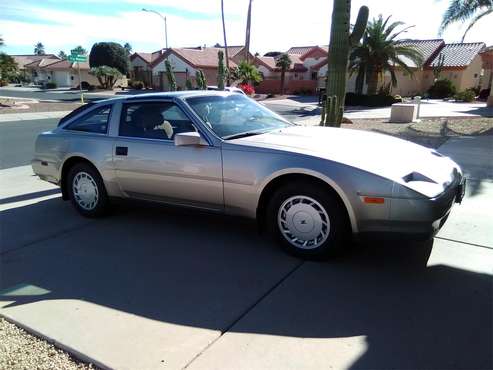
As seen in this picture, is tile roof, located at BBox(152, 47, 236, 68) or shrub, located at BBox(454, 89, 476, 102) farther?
tile roof, located at BBox(152, 47, 236, 68)

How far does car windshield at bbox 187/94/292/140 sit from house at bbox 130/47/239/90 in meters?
38.5

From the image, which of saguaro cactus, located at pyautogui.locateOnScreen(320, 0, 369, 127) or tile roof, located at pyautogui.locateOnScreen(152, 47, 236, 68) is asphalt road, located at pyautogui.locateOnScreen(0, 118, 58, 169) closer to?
saguaro cactus, located at pyautogui.locateOnScreen(320, 0, 369, 127)

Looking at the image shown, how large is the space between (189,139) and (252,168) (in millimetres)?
705

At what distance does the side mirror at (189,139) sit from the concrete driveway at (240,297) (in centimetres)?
81

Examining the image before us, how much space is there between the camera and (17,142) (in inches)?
465

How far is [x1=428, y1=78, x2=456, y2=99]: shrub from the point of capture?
3600 centimetres

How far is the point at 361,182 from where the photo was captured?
330 centimetres

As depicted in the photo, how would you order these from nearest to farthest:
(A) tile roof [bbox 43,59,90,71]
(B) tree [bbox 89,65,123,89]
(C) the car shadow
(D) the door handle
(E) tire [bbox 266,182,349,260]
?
1. (C) the car shadow
2. (E) tire [bbox 266,182,349,260]
3. (D) the door handle
4. (B) tree [bbox 89,65,123,89]
5. (A) tile roof [bbox 43,59,90,71]

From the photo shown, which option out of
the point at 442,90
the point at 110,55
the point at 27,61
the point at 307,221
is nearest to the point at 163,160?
the point at 307,221

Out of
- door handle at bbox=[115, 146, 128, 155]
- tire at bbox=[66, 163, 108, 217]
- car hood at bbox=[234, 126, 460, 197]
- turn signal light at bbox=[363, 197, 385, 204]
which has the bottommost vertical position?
tire at bbox=[66, 163, 108, 217]

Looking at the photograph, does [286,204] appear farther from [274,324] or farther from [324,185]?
[274,324]

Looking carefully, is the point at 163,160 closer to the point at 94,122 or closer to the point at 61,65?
the point at 94,122

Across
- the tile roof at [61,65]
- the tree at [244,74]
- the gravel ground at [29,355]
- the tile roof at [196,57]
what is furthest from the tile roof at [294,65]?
the gravel ground at [29,355]

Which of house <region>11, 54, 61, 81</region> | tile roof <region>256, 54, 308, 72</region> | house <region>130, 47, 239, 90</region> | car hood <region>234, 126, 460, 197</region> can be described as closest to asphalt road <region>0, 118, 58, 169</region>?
car hood <region>234, 126, 460, 197</region>
